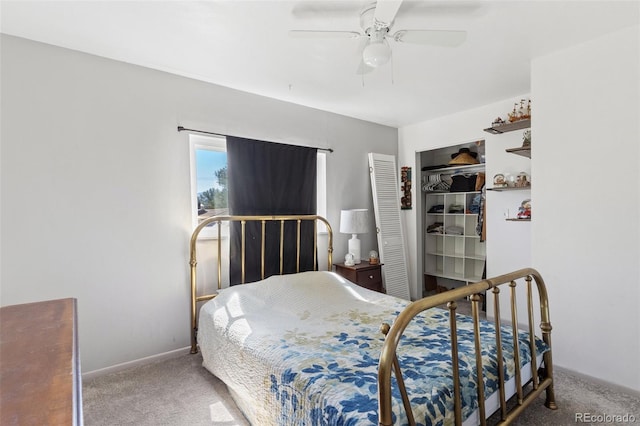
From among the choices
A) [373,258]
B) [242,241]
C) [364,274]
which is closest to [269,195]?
[242,241]

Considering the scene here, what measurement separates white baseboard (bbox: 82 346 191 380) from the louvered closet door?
232cm

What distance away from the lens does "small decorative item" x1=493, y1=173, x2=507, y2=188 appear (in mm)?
3189

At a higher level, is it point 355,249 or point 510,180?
point 510,180

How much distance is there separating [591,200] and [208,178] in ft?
9.85

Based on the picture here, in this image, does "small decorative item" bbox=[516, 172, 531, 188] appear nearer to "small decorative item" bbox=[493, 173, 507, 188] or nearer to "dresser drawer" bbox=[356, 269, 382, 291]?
"small decorative item" bbox=[493, 173, 507, 188]

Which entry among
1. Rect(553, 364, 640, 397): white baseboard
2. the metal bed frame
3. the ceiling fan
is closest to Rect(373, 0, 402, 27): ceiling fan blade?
the ceiling fan

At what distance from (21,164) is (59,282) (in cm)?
82

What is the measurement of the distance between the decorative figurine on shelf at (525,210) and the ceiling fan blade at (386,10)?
233 cm

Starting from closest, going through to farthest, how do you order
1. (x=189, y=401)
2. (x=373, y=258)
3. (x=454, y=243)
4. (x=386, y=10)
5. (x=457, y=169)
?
(x=386, y=10)
(x=189, y=401)
(x=373, y=258)
(x=457, y=169)
(x=454, y=243)

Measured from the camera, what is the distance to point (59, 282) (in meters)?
2.22

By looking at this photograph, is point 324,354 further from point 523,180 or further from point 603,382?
point 523,180

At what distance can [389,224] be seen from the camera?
13.4ft

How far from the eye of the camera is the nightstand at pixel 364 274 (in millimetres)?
3451

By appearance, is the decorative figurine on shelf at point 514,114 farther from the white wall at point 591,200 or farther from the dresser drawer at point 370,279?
the dresser drawer at point 370,279
